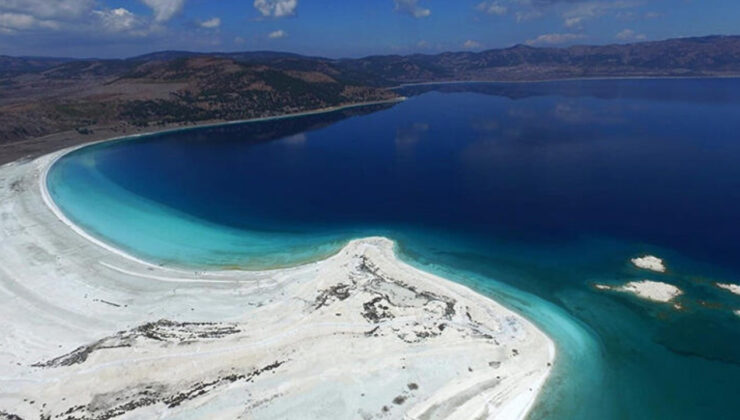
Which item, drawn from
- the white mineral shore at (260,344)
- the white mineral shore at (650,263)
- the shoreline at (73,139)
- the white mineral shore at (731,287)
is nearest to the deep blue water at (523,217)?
the white mineral shore at (650,263)

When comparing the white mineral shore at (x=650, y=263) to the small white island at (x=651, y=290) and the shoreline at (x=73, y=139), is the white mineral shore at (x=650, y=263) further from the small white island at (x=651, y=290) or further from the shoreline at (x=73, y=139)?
the shoreline at (x=73, y=139)

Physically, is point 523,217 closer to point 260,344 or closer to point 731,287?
point 731,287

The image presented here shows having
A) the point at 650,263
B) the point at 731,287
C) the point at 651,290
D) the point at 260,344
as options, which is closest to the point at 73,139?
the point at 260,344

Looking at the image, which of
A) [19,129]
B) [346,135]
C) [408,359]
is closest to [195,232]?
[408,359]

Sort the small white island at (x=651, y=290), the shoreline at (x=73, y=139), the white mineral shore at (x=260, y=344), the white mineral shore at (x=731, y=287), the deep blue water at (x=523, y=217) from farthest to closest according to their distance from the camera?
the shoreline at (x=73, y=139) → the white mineral shore at (x=731, y=287) → the small white island at (x=651, y=290) → the deep blue water at (x=523, y=217) → the white mineral shore at (x=260, y=344)

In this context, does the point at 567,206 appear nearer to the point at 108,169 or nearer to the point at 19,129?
the point at 108,169

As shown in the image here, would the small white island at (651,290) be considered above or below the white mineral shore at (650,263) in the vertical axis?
below
